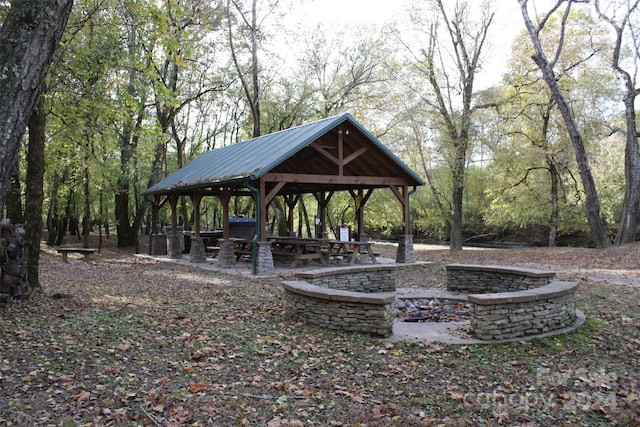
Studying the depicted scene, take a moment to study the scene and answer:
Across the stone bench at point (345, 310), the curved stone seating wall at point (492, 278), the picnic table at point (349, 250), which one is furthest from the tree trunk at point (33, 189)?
the picnic table at point (349, 250)

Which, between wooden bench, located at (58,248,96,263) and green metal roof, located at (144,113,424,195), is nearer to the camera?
green metal roof, located at (144,113,424,195)

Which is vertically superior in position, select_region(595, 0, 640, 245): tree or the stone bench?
select_region(595, 0, 640, 245): tree

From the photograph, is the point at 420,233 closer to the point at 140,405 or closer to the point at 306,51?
the point at 306,51

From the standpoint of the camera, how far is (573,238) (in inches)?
1284

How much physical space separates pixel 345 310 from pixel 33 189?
5.32m

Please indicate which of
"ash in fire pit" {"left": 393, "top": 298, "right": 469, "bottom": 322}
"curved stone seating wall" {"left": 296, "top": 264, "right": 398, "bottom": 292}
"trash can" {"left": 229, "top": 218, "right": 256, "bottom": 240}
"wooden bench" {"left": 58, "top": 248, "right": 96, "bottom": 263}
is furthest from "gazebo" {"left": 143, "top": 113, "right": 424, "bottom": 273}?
"ash in fire pit" {"left": 393, "top": 298, "right": 469, "bottom": 322}

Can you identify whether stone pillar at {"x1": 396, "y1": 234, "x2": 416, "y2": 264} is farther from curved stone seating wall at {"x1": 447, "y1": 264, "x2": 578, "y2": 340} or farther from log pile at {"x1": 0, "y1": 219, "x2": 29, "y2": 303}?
log pile at {"x1": 0, "y1": 219, "x2": 29, "y2": 303}

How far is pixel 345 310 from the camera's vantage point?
609 cm

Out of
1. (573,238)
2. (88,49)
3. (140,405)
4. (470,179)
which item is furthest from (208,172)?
(573,238)

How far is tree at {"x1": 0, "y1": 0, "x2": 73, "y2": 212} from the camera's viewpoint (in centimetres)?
377

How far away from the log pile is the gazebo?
18.7 ft

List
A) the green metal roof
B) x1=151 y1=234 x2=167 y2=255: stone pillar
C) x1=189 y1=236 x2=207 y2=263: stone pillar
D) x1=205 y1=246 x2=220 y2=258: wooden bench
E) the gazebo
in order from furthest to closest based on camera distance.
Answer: x1=151 y1=234 x2=167 y2=255: stone pillar → x1=205 y1=246 x2=220 y2=258: wooden bench → x1=189 y1=236 x2=207 y2=263: stone pillar → the gazebo → the green metal roof

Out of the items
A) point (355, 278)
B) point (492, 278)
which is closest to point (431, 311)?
point (355, 278)

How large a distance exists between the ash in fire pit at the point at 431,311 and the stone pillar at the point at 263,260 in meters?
4.96
